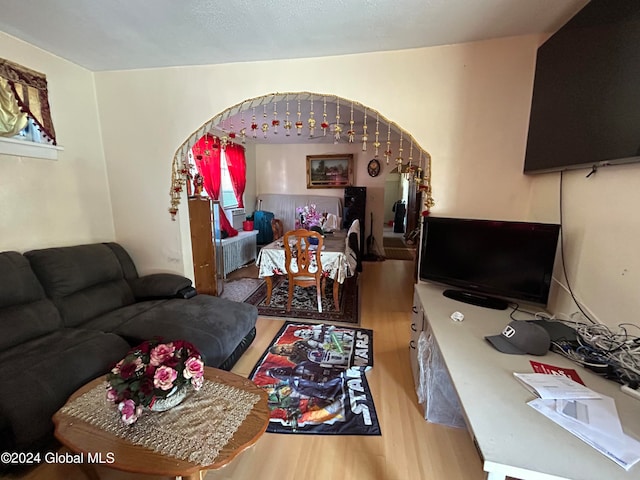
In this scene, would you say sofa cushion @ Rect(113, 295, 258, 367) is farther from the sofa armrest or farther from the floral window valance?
the floral window valance

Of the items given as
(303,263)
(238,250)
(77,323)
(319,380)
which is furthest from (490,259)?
(238,250)

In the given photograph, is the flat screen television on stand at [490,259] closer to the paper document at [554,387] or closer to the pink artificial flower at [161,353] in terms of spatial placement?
the paper document at [554,387]

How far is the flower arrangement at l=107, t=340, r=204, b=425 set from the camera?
104 centimetres

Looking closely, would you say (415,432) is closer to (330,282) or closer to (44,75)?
(330,282)

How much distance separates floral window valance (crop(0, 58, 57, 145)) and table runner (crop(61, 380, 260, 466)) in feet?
6.97

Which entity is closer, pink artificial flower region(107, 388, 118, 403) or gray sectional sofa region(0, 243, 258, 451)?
pink artificial flower region(107, 388, 118, 403)

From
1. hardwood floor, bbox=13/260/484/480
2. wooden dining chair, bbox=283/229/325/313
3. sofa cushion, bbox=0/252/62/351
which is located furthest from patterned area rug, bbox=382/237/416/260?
sofa cushion, bbox=0/252/62/351

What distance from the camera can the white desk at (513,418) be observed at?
68 cm

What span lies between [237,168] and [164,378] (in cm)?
471

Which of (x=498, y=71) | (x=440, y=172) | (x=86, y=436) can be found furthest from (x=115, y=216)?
(x=498, y=71)

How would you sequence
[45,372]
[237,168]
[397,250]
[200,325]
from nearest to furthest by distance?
[45,372], [200,325], [237,168], [397,250]

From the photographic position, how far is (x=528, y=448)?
0.73 meters

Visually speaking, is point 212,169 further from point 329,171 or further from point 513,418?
point 513,418

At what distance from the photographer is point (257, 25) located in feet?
5.51
